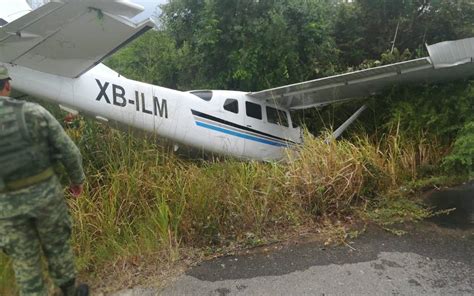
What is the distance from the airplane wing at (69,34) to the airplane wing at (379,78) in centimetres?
431

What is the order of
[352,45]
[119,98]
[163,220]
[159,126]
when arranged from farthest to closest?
1. [352,45]
2. [159,126]
3. [119,98]
4. [163,220]

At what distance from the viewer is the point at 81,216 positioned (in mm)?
4629

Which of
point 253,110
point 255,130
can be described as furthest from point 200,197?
point 253,110

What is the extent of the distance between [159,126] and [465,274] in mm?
5407

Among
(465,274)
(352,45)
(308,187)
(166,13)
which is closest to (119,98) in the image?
(308,187)

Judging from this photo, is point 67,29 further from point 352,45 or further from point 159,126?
point 352,45

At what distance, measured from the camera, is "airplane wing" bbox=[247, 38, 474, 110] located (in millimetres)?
6707

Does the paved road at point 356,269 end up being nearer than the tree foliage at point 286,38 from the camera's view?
Yes

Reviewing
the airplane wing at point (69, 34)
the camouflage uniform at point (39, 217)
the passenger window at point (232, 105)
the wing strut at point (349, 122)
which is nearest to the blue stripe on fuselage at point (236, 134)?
the passenger window at point (232, 105)

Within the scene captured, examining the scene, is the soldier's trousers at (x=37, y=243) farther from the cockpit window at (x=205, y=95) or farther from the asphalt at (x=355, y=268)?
the cockpit window at (x=205, y=95)

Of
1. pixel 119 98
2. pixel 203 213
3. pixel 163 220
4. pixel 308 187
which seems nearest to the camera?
pixel 163 220

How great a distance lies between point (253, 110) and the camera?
9.30 metres

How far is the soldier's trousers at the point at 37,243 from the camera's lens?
3.01 meters

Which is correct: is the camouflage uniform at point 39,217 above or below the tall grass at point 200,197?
above
